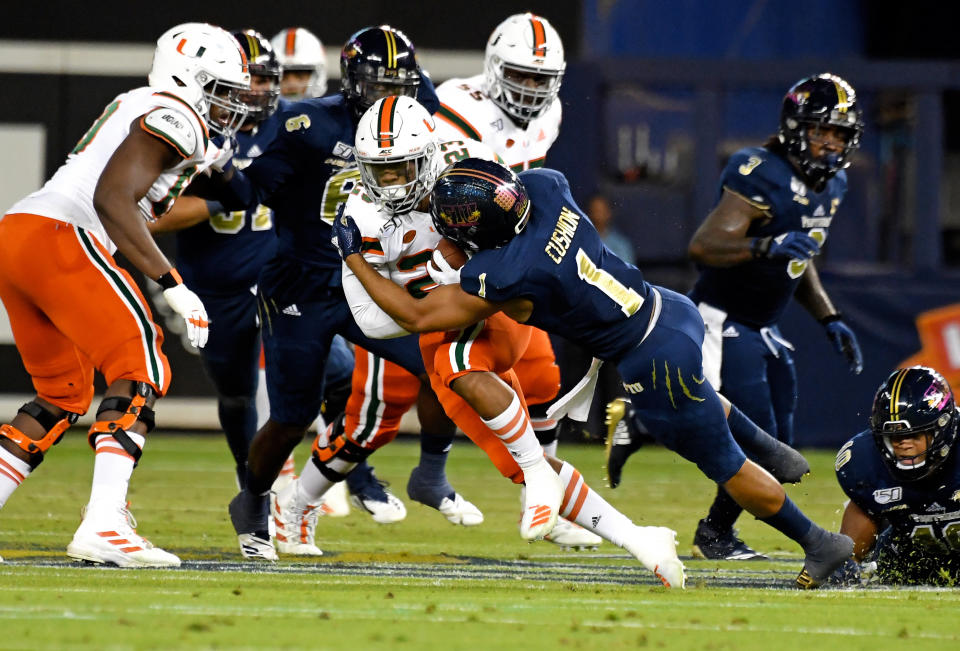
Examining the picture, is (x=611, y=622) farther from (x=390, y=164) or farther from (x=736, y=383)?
(x=736, y=383)

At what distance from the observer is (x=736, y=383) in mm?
5801

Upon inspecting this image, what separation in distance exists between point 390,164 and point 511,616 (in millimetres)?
1588

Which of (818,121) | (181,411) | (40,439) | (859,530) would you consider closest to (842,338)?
(818,121)

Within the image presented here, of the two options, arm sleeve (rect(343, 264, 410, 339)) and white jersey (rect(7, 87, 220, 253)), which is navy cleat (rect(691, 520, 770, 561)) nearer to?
arm sleeve (rect(343, 264, 410, 339))

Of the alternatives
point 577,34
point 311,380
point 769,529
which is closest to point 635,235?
point 577,34

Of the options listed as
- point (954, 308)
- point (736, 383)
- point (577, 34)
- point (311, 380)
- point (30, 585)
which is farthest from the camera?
point (577, 34)

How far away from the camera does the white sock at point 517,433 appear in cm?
459

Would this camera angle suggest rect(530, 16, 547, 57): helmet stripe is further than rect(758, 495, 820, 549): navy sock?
Yes

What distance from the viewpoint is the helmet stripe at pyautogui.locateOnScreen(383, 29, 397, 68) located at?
543 cm

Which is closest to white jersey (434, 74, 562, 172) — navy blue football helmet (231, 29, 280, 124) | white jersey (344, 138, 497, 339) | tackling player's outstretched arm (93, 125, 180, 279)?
white jersey (344, 138, 497, 339)

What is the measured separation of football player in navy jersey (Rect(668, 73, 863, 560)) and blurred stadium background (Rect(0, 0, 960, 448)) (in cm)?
429

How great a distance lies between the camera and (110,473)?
4.77 m

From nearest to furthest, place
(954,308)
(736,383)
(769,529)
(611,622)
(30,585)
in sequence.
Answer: (611,622), (30,585), (736,383), (769,529), (954,308)

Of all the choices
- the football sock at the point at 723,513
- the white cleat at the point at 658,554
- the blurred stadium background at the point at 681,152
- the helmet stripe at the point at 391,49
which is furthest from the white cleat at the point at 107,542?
the blurred stadium background at the point at 681,152
